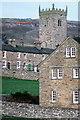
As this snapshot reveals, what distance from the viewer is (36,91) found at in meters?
51.6

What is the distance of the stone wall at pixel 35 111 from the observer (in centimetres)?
4131

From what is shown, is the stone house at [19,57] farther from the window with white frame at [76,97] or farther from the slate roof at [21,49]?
the window with white frame at [76,97]

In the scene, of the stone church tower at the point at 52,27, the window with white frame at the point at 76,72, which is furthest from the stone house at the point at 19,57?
the window with white frame at the point at 76,72

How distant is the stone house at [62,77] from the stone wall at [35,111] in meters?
1.46

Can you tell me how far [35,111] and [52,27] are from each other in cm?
5559

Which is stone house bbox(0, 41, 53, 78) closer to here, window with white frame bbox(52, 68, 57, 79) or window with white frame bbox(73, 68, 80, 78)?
window with white frame bbox(52, 68, 57, 79)

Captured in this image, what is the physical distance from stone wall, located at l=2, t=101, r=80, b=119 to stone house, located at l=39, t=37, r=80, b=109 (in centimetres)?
146

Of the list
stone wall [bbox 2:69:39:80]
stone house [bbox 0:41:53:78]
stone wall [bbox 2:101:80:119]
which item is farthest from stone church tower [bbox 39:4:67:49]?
stone wall [bbox 2:101:80:119]

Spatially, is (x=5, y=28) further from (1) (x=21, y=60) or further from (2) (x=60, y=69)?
(2) (x=60, y=69)

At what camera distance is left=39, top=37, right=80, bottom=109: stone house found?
4316cm

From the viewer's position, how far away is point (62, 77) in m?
43.7

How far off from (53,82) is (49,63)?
2.20m

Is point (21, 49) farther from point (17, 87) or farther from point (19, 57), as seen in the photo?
point (17, 87)

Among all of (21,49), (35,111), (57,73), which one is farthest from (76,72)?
(21,49)
